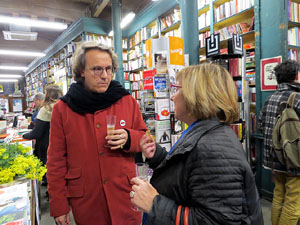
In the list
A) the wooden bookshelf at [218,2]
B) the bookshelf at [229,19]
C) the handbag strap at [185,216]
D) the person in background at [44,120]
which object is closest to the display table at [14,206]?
the handbag strap at [185,216]

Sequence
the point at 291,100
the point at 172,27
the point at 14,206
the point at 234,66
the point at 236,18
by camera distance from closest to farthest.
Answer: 1. the point at 14,206
2. the point at 291,100
3. the point at 234,66
4. the point at 236,18
5. the point at 172,27

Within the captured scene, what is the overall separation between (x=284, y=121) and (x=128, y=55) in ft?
19.1

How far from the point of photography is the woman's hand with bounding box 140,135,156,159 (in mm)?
1192

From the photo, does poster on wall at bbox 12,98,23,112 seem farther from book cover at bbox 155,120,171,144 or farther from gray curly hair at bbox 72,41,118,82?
gray curly hair at bbox 72,41,118,82

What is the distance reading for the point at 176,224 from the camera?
711 mm

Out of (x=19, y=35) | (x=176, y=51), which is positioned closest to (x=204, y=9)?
(x=176, y=51)

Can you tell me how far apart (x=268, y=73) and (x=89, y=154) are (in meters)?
2.62

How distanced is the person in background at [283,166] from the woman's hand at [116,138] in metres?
1.59

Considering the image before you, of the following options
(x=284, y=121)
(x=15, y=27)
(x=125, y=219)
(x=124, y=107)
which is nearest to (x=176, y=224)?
(x=125, y=219)

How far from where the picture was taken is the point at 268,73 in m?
2.79

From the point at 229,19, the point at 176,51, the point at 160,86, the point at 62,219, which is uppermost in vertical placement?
the point at 229,19

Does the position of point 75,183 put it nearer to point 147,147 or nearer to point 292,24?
point 147,147

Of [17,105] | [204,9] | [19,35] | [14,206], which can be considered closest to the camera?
[14,206]

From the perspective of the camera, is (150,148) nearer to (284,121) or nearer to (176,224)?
(176,224)
